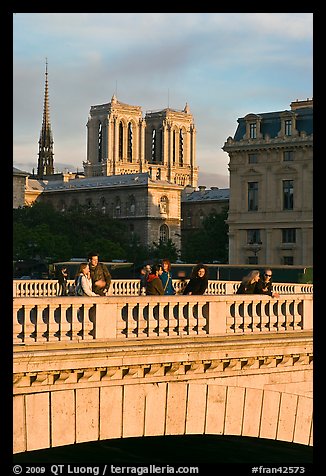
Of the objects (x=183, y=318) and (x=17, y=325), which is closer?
(x=17, y=325)

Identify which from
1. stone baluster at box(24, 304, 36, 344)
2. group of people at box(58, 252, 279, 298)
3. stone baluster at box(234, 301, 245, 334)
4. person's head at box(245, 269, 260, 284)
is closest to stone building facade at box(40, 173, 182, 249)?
group of people at box(58, 252, 279, 298)

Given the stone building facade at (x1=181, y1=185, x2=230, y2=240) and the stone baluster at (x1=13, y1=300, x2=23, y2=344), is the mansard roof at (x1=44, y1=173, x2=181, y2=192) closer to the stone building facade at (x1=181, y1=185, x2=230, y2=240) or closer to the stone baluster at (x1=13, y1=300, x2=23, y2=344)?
the stone building facade at (x1=181, y1=185, x2=230, y2=240)

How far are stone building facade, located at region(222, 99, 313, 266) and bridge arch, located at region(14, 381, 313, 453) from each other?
239 feet

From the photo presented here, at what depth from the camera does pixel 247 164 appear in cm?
9488

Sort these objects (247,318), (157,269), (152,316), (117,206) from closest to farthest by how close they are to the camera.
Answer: (152,316) < (247,318) < (157,269) < (117,206)

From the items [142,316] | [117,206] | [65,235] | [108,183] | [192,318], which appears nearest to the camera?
[142,316]

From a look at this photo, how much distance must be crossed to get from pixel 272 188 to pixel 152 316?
7729 cm

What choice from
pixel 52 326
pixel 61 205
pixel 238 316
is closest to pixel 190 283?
pixel 238 316

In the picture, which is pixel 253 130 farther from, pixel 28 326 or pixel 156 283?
pixel 28 326

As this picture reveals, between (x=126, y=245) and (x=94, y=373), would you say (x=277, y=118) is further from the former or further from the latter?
(x=94, y=373)

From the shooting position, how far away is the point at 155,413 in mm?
15289

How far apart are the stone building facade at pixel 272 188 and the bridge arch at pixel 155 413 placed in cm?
7278
